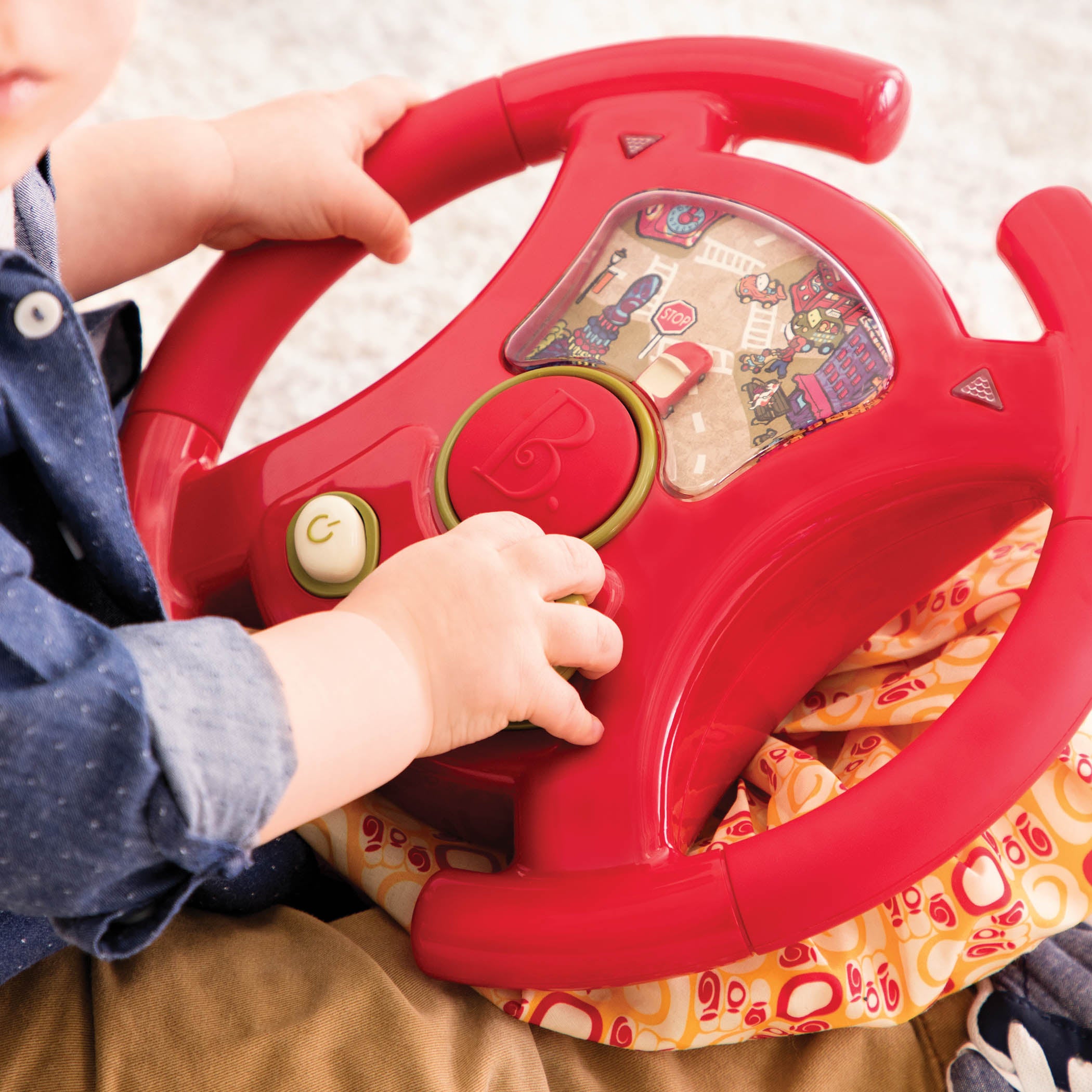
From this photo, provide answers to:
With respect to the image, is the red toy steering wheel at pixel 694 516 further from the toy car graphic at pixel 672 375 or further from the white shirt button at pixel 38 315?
the white shirt button at pixel 38 315

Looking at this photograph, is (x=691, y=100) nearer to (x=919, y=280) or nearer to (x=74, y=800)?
(x=919, y=280)

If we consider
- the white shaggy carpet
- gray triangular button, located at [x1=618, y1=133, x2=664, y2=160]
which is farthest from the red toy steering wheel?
the white shaggy carpet

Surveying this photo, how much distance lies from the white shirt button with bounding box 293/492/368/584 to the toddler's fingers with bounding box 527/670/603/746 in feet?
0.30

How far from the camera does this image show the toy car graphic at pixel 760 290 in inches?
17.8

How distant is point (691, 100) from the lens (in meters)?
0.50

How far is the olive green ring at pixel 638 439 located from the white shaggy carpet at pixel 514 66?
1.05 feet

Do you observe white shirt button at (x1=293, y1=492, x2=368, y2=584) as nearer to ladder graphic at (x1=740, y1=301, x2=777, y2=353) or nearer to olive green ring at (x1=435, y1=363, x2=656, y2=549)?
olive green ring at (x1=435, y1=363, x2=656, y2=549)

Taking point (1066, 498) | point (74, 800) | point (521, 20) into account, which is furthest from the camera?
point (521, 20)

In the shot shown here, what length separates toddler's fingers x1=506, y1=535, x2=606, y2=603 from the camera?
1.22 feet

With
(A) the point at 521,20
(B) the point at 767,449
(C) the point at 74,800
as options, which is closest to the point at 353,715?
(C) the point at 74,800

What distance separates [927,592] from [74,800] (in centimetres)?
33

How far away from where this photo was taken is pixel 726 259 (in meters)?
0.46

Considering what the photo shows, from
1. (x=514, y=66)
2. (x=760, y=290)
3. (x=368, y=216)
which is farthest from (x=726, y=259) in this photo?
(x=514, y=66)

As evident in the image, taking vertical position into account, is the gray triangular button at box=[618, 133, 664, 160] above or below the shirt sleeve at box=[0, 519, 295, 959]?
above
